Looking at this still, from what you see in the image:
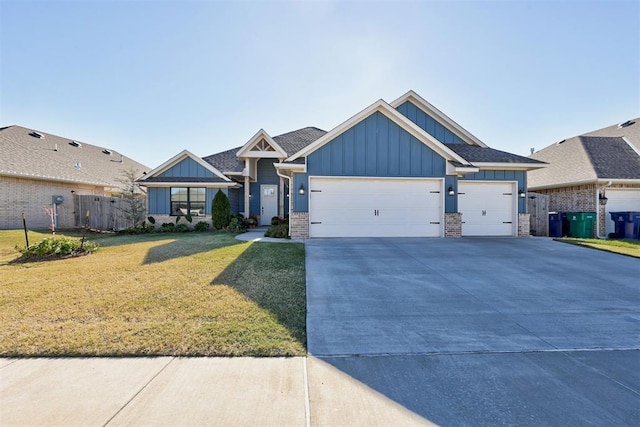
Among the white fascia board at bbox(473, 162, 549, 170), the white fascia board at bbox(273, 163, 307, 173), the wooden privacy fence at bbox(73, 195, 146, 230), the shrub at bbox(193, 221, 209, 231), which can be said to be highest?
the white fascia board at bbox(473, 162, 549, 170)

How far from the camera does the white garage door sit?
43.6 feet

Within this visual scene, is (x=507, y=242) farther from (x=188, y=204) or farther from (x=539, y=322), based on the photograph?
(x=188, y=204)

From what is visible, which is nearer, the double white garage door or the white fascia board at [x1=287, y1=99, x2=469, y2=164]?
the white fascia board at [x1=287, y1=99, x2=469, y2=164]

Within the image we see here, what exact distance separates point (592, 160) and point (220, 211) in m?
18.2

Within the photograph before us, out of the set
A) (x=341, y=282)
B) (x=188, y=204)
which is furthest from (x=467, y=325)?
(x=188, y=204)

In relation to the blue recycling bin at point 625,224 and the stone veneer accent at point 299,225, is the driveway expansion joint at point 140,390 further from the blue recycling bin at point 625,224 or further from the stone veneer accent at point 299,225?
the blue recycling bin at point 625,224

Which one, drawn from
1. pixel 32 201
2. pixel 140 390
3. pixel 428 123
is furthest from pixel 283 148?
pixel 140 390

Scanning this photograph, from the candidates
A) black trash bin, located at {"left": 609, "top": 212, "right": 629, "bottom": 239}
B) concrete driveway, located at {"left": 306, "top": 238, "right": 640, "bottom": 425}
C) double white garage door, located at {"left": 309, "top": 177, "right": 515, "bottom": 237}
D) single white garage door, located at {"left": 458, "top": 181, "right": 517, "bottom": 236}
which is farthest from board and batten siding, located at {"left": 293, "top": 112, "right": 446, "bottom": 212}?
black trash bin, located at {"left": 609, "top": 212, "right": 629, "bottom": 239}

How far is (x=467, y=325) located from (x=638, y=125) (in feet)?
73.4

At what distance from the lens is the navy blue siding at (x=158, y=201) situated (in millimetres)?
14406

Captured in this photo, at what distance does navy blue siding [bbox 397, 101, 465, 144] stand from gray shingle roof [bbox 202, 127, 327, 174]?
17.2 ft

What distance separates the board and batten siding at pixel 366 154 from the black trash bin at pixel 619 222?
983cm

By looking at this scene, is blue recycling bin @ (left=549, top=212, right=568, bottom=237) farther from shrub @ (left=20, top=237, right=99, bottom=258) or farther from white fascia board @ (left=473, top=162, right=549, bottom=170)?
shrub @ (left=20, top=237, right=99, bottom=258)

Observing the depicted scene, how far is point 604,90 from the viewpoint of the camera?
11039 mm
